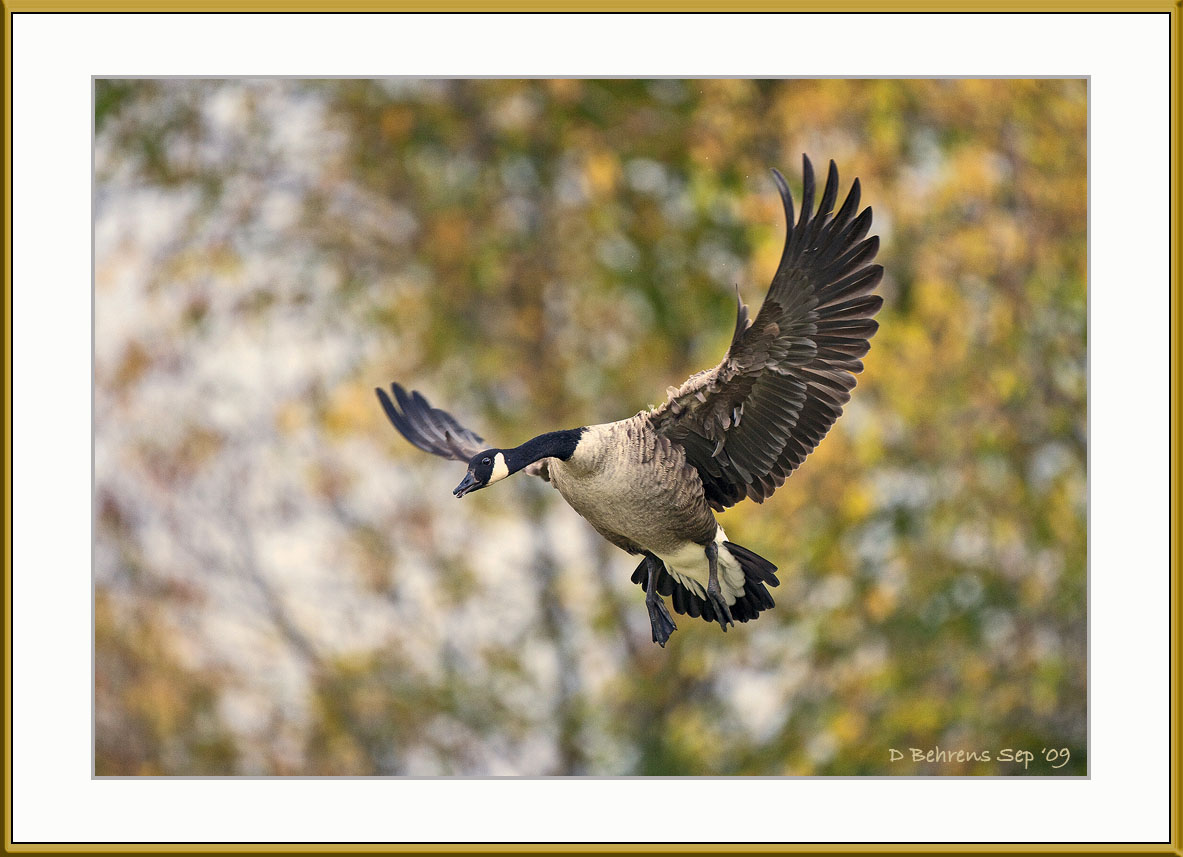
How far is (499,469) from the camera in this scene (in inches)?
98.4

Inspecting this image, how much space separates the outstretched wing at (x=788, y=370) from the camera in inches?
101

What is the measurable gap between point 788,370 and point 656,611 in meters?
0.66

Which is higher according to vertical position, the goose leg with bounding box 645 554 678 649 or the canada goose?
the canada goose

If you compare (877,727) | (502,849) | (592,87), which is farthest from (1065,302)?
(502,849)

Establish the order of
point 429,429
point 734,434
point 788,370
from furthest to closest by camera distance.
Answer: point 429,429 → point 734,434 → point 788,370

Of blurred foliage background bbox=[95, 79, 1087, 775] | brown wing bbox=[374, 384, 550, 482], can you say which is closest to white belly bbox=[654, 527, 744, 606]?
brown wing bbox=[374, 384, 550, 482]

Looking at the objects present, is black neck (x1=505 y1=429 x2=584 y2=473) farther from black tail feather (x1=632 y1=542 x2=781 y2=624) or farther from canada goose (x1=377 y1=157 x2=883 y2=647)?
black tail feather (x1=632 y1=542 x2=781 y2=624)

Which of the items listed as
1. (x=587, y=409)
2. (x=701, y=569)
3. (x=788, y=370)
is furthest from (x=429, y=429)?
(x=587, y=409)

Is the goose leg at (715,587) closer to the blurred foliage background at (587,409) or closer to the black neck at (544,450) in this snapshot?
the black neck at (544,450)

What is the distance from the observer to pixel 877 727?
8.16m

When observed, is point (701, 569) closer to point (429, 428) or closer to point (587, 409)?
point (429, 428)

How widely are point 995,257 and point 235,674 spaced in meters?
6.28

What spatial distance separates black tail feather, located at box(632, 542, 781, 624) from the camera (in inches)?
118

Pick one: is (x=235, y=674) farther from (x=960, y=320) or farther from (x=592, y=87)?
Answer: (x=960, y=320)
